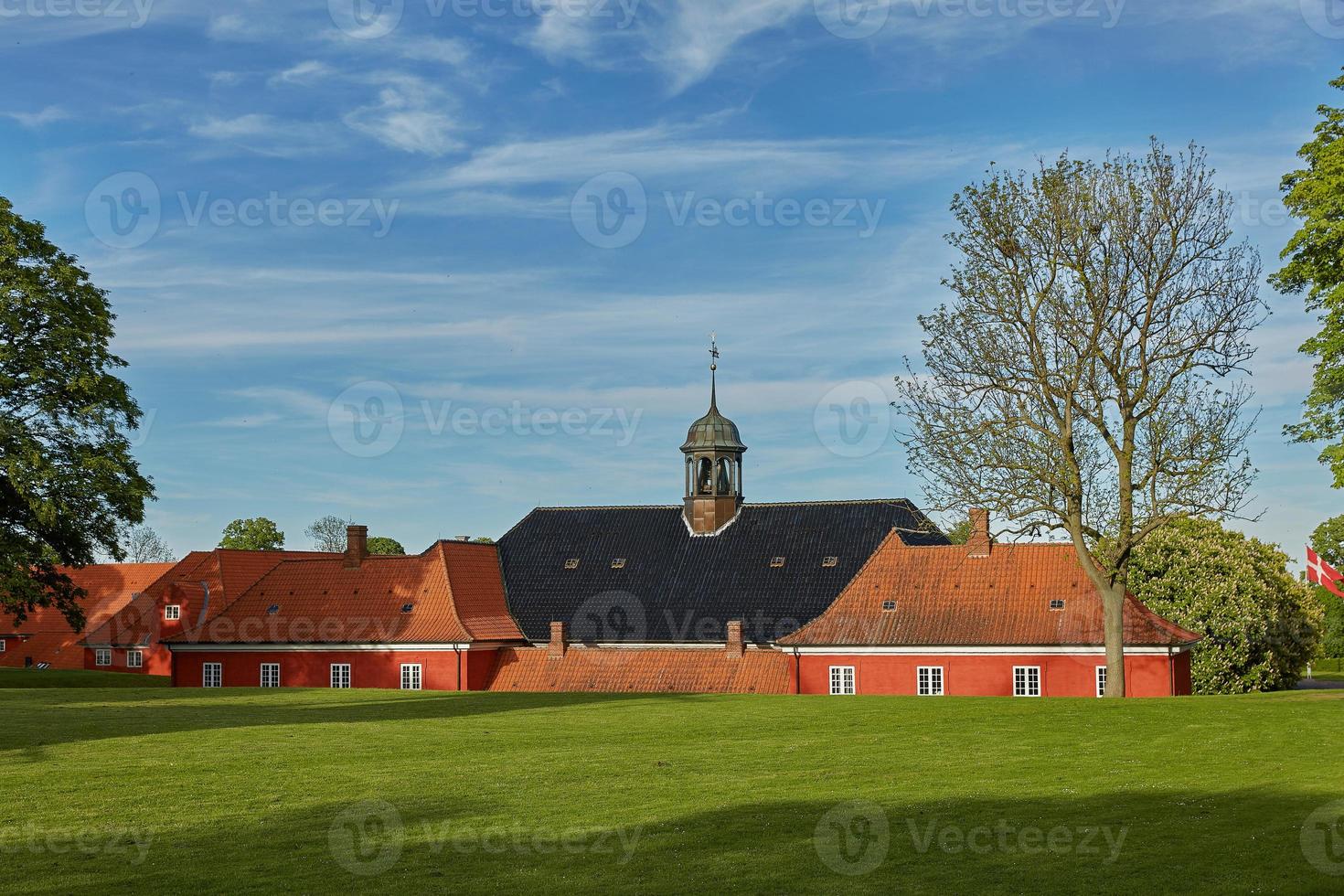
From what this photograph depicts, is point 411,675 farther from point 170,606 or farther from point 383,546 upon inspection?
point 383,546

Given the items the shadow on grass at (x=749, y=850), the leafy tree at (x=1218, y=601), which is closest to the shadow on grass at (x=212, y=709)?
the shadow on grass at (x=749, y=850)

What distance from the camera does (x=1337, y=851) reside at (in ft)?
44.2

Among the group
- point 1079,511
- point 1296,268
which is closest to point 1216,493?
point 1079,511

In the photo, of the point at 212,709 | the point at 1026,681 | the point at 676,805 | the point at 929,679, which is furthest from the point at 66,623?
the point at 676,805

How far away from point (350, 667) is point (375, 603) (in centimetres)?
332

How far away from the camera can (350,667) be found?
5897 centimetres

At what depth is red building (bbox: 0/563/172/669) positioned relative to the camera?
294 feet

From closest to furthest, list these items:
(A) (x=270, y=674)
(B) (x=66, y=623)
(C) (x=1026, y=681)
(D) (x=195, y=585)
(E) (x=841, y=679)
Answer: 1. (C) (x=1026, y=681)
2. (E) (x=841, y=679)
3. (A) (x=270, y=674)
4. (D) (x=195, y=585)
5. (B) (x=66, y=623)

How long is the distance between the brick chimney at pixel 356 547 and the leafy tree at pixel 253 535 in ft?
158

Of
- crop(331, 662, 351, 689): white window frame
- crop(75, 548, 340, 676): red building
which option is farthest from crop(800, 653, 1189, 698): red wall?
crop(75, 548, 340, 676): red building

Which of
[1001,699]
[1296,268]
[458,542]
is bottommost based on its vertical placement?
[1001,699]

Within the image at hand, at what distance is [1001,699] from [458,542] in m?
34.9

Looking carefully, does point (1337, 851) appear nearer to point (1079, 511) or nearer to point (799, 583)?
point (1079, 511)

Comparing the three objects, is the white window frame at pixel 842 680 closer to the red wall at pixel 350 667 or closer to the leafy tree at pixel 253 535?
the red wall at pixel 350 667
